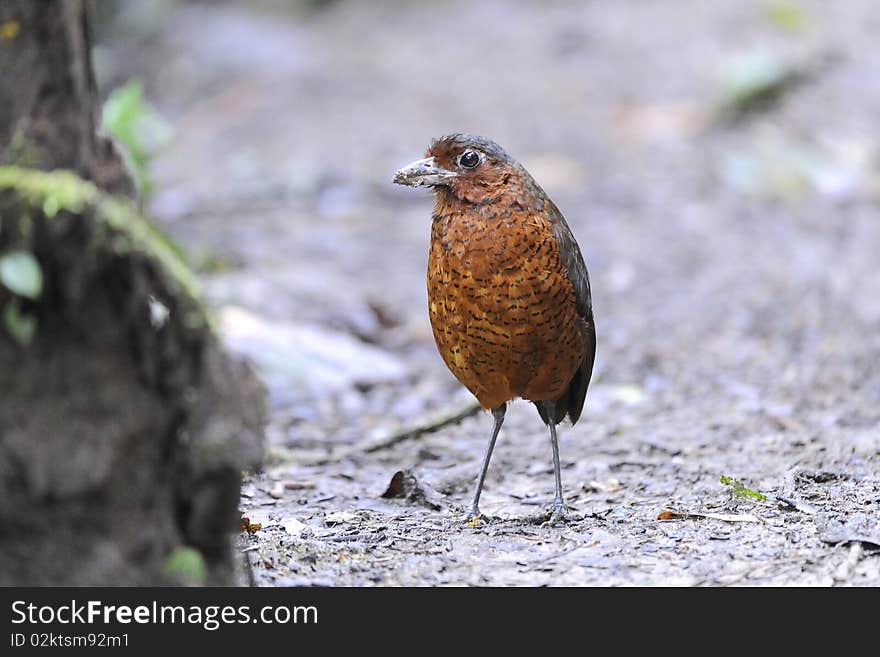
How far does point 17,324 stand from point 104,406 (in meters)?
0.26

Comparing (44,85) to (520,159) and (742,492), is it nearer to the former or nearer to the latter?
(742,492)

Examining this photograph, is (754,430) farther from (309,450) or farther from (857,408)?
(309,450)

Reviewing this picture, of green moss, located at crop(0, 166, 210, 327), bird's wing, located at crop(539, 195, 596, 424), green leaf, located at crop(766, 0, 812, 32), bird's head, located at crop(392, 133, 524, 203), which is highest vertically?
green leaf, located at crop(766, 0, 812, 32)

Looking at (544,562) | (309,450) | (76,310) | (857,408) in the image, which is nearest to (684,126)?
(857,408)

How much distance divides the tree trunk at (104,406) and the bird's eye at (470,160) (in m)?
1.93

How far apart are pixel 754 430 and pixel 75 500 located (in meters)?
3.91

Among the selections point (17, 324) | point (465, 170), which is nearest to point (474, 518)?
point (465, 170)

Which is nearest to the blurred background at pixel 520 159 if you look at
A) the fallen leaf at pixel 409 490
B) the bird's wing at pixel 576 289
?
the fallen leaf at pixel 409 490

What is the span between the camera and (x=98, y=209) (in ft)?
8.20

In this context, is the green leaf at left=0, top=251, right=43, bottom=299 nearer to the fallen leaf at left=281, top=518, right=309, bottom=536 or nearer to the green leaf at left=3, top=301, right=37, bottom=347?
the green leaf at left=3, top=301, right=37, bottom=347

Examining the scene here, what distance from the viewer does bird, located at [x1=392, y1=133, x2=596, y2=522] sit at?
411cm

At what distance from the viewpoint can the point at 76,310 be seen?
2602 mm

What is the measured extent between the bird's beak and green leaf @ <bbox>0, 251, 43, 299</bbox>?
212 centimetres

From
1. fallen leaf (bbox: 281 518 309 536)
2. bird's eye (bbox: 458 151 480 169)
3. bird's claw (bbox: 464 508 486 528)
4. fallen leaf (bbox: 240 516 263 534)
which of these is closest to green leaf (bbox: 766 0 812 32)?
bird's eye (bbox: 458 151 480 169)
